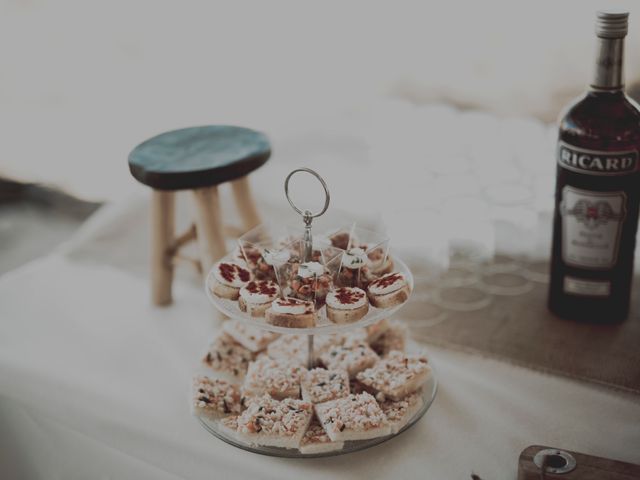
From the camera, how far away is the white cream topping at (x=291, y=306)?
94 cm

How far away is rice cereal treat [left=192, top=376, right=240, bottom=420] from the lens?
997 millimetres

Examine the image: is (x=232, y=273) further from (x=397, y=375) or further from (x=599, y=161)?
→ (x=599, y=161)

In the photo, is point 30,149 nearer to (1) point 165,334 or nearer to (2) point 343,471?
(1) point 165,334

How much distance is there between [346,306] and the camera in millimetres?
947

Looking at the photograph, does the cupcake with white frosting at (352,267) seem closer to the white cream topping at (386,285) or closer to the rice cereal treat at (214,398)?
the white cream topping at (386,285)

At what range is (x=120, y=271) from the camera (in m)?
1.51

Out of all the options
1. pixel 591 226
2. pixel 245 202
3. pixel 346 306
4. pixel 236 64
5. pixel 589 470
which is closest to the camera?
pixel 589 470

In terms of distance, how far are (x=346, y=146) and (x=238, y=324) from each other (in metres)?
0.87

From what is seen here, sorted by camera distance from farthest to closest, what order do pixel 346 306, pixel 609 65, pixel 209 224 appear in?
pixel 209 224 → pixel 609 65 → pixel 346 306

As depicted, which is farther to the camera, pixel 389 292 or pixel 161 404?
pixel 161 404

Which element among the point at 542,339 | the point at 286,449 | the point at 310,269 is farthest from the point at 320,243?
the point at 542,339

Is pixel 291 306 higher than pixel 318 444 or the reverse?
higher

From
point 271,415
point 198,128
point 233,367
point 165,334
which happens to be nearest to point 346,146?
point 198,128

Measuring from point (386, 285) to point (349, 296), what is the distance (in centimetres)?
5
